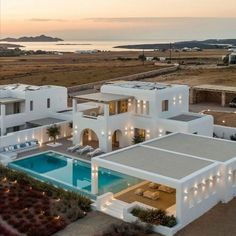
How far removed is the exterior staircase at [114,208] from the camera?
18406 millimetres

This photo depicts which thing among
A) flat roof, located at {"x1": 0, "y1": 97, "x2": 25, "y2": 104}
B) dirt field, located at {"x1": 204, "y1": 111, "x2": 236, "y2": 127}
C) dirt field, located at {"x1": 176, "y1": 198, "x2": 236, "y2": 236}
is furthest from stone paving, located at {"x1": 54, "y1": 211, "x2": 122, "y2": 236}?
dirt field, located at {"x1": 204, "y1": 111, "x2": 236, "y2": 127}

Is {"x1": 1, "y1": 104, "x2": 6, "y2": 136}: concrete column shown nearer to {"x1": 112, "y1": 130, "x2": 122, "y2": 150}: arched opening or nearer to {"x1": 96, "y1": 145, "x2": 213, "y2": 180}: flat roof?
{"x1": 112, "y1": 130, "x2": 122, "y2": 150}: arched opening

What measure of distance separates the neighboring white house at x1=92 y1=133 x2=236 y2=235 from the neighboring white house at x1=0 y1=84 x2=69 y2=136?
11357 millimetres

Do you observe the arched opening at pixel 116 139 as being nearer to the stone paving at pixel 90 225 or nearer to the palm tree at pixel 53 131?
the palm tree at pixel 53 131

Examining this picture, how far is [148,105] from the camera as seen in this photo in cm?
2833

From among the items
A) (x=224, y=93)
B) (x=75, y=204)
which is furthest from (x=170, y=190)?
(x=224, y=93)

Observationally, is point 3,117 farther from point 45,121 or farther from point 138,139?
point 138,139

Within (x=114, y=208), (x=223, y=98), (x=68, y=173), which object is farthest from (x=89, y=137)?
(x=223, y=98)

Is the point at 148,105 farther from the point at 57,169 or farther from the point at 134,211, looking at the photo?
the point at 134,211

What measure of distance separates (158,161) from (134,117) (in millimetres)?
8865

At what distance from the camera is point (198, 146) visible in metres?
22.8

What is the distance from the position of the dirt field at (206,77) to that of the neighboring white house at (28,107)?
27.6 meters

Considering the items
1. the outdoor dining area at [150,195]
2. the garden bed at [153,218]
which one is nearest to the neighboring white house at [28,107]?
the outdoor dining area at [150,195]

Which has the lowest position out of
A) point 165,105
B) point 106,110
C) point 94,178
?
point 94,178
